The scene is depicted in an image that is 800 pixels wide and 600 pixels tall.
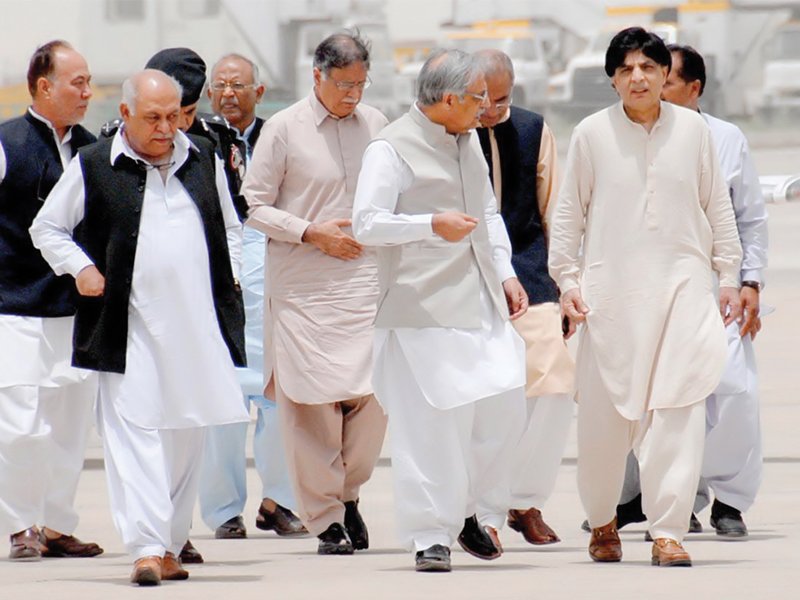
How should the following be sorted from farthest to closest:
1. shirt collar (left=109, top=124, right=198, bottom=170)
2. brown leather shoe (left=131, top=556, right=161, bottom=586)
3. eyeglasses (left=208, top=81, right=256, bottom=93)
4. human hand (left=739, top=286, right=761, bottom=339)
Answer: eyeglasses (left=208, top=81, right=256, bottom=93) → human hand (left=739, top=286, right=761, bottom=339) → shirt collar (left=109, top=124, right=198, bottom=170) → brown leather shoe (left=131, top=556, right=161, bottom=586)

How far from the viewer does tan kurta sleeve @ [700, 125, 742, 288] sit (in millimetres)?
7605

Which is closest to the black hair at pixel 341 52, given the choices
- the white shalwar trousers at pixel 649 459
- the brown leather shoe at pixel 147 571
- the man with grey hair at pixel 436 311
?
the man with grey hair at pixel 436 311

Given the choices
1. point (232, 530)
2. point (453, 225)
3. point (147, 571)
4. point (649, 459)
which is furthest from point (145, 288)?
point (232, 530)

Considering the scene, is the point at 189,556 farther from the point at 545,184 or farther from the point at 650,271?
the point at 545,184

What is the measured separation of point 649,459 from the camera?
7.52 meters

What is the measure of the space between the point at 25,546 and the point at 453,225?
217 cm

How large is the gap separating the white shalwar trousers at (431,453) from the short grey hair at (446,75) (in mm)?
892

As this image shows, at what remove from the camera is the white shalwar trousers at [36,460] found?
323 inches

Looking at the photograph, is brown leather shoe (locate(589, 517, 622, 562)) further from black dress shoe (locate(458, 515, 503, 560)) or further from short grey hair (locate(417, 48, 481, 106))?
short grey hair (locate(417, 48, 481, 106))

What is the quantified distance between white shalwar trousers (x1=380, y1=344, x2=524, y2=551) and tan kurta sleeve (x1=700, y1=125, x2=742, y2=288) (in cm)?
87

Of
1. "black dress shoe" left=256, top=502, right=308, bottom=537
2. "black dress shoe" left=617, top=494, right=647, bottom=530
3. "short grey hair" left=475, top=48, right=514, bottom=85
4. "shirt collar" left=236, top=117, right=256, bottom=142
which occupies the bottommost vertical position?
"black dress shoe" left=256, top=502, right=308, bottom=537

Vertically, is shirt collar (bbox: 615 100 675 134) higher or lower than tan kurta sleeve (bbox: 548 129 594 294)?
higher

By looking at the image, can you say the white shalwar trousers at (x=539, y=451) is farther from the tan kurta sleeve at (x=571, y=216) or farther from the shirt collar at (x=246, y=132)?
the shirt collar at (x=246, y=132)

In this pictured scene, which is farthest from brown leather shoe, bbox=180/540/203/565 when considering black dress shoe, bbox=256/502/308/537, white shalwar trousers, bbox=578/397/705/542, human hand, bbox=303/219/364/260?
white shalwar trousers, bbox=578/397/705/542
